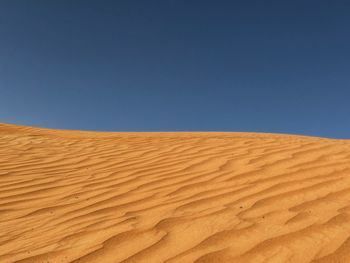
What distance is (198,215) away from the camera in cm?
298

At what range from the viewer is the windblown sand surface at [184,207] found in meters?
2.39

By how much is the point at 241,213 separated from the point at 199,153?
2.62 m

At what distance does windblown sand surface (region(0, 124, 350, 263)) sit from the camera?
94.0 inches

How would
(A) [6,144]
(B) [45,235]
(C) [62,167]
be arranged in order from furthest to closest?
(A) [6,144] → (C) [62,167] → (B) [45,235]

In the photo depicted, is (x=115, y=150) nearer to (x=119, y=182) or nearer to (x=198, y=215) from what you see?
(x=119, y=182)

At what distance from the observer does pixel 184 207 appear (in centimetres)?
322

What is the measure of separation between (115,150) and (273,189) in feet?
11.6

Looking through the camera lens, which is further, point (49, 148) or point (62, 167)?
point (49, 148)

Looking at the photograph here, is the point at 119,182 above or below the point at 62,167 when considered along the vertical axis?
below

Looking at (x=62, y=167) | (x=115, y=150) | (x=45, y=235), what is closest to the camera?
(x=45, y=235)

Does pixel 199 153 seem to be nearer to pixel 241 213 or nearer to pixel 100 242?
pixel 241 213

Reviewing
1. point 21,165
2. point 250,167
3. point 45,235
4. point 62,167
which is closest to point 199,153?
point 250,167

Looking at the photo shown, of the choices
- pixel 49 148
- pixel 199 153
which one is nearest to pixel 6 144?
pixel 49 148

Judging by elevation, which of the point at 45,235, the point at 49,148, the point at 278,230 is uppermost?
the point at 49,148
